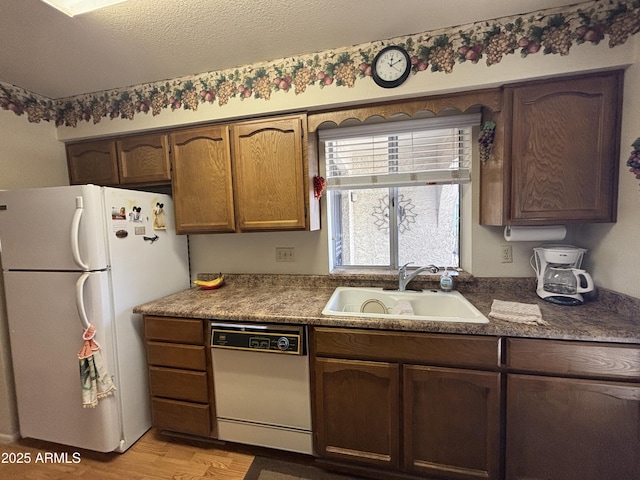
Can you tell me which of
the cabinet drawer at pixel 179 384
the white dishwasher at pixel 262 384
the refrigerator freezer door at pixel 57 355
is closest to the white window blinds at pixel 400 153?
the white dishwasher at pixel 262 384

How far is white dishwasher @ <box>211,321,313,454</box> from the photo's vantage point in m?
1.41

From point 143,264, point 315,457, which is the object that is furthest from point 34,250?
point 315,457

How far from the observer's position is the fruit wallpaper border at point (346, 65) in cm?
127

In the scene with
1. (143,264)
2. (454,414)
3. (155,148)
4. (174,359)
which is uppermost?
(155,148)

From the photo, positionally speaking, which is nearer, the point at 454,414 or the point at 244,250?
the point at 454,414

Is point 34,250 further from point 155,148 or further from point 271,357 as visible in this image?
point 271,357

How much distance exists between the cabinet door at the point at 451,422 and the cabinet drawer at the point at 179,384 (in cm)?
116

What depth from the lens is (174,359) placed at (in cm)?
159

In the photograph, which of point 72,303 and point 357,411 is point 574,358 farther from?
point 72,303

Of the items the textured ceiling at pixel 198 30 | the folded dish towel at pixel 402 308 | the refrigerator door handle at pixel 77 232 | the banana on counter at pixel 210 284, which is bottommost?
the folded dish towel at pixel 402 308

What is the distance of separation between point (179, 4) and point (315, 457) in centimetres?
243

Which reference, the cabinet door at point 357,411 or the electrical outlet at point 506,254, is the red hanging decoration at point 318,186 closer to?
the cabinet door at point 357,411

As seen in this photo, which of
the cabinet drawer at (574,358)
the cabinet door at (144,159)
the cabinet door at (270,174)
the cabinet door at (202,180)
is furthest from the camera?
the cabinet door at (144,159)

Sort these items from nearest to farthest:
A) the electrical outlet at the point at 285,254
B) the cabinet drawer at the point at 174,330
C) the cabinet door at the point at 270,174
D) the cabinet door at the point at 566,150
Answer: the cabinet door at the point at 566,150 < the cabinet drawer at the point at 174,330 < the cabinet door at the point at 270,174 < the electrical outlet at the point at 285,254
